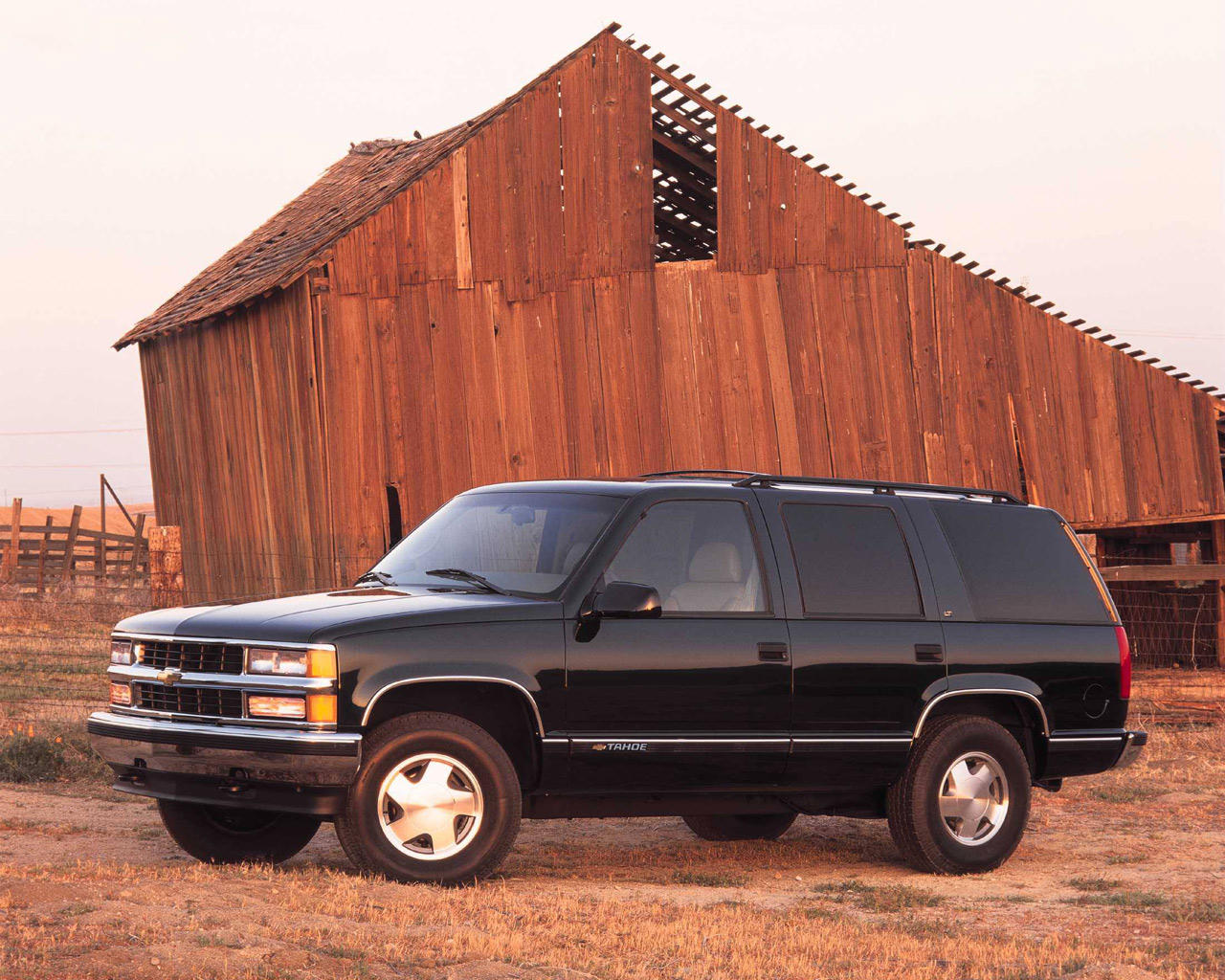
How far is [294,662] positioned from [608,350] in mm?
11343

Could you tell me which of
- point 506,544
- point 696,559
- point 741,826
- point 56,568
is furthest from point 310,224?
point 56,568

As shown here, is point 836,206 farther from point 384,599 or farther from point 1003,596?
point 384,599

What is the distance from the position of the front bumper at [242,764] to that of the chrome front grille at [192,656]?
0.26 m

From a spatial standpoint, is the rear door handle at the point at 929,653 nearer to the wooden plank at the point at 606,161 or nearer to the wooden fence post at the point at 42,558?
the wooden plank at the point at 606,161

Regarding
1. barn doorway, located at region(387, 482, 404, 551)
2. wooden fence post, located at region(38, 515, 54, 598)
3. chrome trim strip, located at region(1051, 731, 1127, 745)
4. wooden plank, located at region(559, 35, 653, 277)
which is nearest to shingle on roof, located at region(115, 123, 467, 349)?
wooden plank, located at region(559, 35, 653, 277)

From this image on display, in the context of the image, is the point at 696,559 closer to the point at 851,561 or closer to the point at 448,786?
the point at 851,561

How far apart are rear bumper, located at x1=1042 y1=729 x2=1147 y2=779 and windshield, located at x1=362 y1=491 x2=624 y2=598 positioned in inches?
118

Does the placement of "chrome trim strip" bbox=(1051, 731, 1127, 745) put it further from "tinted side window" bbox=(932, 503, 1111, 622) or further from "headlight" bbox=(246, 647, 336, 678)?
"headlight" bbox=(246, 647, 336, 678)

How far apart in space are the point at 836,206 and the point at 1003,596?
1051 centimetres

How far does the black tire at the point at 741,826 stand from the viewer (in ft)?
32.8

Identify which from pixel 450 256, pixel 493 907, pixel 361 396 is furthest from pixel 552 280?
pixel 493 907

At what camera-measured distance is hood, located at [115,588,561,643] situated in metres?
7.37

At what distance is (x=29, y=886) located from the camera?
6680 mm

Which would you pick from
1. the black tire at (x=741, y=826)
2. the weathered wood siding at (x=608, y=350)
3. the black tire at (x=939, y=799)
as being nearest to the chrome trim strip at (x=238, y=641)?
the black tire at (x=939, y=799)
